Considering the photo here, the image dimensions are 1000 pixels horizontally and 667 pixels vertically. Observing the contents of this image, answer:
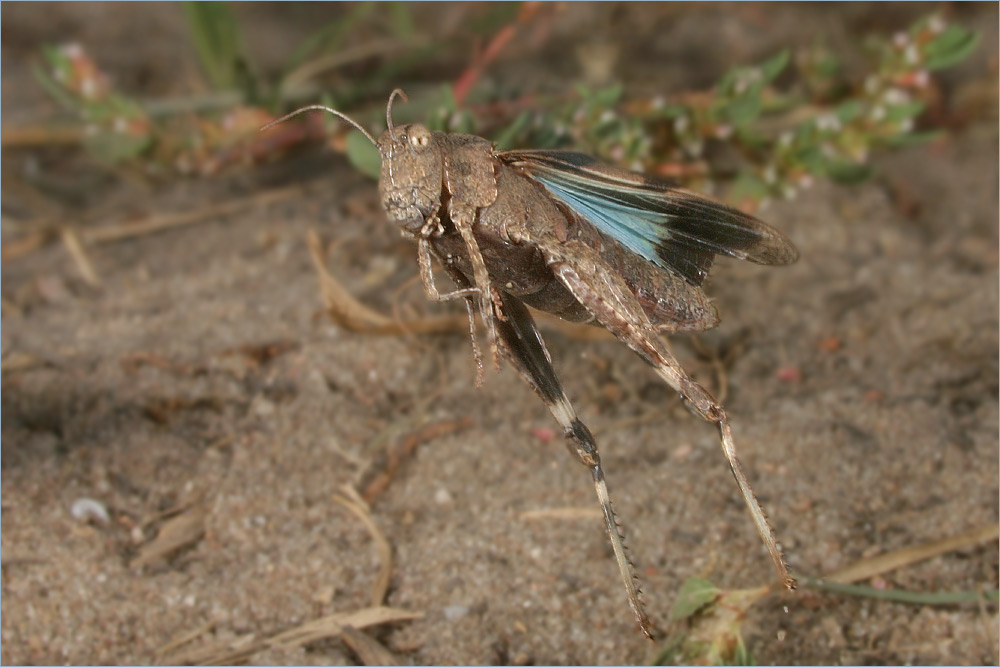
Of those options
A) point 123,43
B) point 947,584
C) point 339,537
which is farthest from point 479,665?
point 123,43

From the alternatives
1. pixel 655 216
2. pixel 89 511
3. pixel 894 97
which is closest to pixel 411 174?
pixel 655 216

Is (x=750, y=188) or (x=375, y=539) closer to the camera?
(x=375, y=539)

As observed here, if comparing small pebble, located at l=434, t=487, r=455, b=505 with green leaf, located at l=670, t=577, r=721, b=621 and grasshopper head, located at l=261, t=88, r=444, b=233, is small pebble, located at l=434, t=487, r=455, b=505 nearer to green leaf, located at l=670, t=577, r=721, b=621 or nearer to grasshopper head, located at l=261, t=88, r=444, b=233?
green leaf, located at l=670, t=577, r=721, b=621

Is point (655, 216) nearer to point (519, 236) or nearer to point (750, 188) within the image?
point (519, 236)

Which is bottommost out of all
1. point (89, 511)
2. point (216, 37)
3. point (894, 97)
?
point (89, 511)

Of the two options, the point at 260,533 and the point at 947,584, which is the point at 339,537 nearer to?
the point at 260,533

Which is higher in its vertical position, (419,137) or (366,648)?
(419,137)

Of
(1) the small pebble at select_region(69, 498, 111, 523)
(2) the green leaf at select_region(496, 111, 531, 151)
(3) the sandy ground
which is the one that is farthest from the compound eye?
(1) the small pebble at select_region(69, 498, 111, 523)
